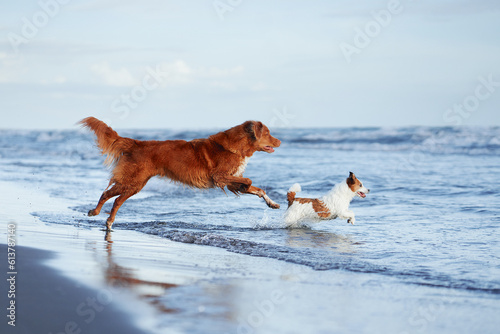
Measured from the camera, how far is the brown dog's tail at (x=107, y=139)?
7066 millimetres

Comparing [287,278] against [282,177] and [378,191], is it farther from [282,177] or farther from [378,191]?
[282,177]

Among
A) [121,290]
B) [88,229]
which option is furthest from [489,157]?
[121,290]

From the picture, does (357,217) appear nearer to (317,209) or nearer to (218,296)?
(317,209)

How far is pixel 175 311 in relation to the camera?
11.9 ft

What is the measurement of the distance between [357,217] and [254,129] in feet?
8.96

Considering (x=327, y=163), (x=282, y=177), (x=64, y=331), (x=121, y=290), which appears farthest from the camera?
(x=327, y=163)

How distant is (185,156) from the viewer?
7.00m

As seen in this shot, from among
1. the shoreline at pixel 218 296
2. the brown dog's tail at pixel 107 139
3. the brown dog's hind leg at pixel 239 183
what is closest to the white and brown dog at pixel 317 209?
the brown dog's hind leg at pixel 239 183

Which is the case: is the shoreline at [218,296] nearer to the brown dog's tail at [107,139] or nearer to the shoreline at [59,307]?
the shoreline at [59,307]

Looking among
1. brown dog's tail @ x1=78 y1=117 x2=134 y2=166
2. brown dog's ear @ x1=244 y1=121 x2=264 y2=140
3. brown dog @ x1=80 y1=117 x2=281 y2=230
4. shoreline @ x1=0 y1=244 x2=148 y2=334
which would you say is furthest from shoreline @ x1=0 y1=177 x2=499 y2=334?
brown dog's ear @ x1=244 y1=121 x2=264 y2=140

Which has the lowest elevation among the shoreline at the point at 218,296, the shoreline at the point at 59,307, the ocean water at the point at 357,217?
the shoreline at the point at 59,307

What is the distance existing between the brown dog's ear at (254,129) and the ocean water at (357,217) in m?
1.09

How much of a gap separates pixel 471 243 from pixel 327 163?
1165 cm

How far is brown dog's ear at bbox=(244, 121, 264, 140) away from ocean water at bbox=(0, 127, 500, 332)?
109 cm
